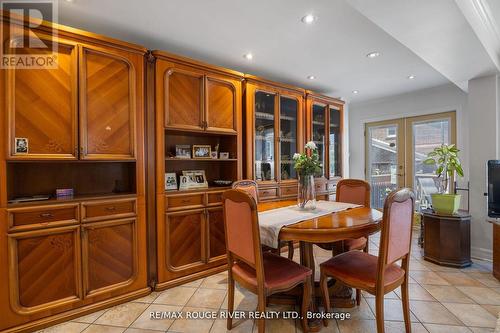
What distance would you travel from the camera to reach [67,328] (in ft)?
6.28

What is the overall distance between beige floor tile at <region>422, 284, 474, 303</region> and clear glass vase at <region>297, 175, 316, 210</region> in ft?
4.57

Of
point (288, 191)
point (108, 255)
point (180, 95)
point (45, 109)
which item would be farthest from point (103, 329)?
point (288, 191)

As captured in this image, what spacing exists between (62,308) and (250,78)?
9.50 ft

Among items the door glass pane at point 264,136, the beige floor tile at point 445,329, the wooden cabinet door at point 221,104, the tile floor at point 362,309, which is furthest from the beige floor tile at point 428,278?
the wooden cabinet door at point 221,104

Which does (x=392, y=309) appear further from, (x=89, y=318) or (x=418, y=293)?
(x=89, y=318)

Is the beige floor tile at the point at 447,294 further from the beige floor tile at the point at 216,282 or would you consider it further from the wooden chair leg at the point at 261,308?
the beige floor tile at the point at 216,282

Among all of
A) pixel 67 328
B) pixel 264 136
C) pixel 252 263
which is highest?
pixel 264 136

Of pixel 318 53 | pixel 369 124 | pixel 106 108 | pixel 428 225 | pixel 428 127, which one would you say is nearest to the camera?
pixel 106 108

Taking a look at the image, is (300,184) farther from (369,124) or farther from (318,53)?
(369,124)

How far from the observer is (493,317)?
1.96 m

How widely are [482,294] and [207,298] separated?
8.29 ft

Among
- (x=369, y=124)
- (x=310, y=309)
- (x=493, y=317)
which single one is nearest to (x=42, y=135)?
(x=310, y=309)

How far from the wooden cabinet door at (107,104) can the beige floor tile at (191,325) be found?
1.45 m

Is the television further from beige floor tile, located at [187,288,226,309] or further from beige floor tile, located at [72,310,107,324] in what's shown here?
beige floor tile, located at [72,310,107,324]
